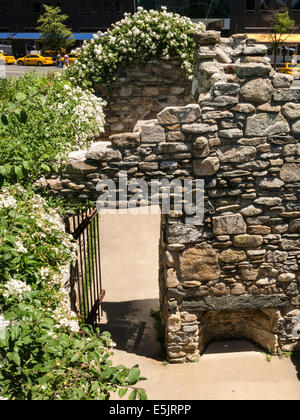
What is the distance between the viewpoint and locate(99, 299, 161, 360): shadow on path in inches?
261

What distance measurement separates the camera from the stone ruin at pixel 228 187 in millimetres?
5129

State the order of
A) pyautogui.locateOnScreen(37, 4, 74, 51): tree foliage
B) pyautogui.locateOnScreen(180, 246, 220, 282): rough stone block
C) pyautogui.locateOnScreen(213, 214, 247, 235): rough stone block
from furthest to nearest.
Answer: pyautogui.locateOnScreen(37, 4, 74, 51): tree foliage, pyautogui.locateOnScreen(180, 246, 220, 282): rough stone block, pyautogui.locateOnScreen(213, 214, 247, 235): rough stone block

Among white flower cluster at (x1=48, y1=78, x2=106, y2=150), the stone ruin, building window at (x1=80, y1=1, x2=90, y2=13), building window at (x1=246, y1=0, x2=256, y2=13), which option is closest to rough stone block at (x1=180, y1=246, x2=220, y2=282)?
the stone ruin

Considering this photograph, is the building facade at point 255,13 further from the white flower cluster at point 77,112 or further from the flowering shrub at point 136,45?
the white flower cluster at point 77,112

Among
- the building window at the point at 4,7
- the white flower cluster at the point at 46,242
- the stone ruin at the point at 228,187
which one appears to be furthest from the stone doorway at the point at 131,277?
the building window at the point at 4,7

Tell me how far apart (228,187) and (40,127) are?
2.45m

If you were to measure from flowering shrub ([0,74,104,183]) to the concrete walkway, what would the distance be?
280 cm

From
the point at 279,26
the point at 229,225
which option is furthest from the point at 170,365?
the point at 279,26

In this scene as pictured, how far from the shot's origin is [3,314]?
2.86 metres

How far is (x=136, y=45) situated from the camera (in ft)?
30.9

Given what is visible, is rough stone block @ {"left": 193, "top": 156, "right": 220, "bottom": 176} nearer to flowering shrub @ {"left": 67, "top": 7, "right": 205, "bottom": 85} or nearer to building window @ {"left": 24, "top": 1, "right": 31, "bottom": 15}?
flowering shrub @ {"left": 67, "top": 7, "right": 205, "bottom": 85}

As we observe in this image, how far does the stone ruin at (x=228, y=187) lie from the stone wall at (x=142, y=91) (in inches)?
144

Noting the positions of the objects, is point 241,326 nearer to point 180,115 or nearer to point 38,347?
point 180,115

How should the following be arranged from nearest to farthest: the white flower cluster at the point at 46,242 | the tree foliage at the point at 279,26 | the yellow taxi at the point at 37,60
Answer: the white flower cluster at the point at 46,242 → the tree foliage at the point at 279,26 → the yellow taxi at the point at 37,60
